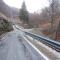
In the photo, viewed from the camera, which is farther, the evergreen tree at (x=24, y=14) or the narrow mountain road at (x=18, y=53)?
the evergreen tree at (x=24, y=14)

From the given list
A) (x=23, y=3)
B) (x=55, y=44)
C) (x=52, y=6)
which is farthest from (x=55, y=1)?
(x=23, y=3)

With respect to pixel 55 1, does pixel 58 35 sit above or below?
below

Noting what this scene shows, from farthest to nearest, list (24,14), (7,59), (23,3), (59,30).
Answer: (23,3)
(24,14)
(59,30)
(7,59)

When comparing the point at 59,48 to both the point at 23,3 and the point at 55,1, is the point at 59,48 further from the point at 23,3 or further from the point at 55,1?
the point at 23,3

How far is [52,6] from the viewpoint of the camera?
5572cm

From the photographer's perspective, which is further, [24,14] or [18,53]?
[24,14]

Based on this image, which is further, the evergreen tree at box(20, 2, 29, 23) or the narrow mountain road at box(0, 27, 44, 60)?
the evergreen tree at box(20, 2, 29, 23)

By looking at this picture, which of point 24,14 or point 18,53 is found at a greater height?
point 18,53

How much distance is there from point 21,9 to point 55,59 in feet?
415

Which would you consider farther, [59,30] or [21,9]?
[21,9]

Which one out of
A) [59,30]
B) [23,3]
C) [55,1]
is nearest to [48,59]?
[59,30]

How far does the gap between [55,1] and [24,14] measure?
79.2 meters

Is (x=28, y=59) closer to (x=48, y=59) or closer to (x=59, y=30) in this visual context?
(x=48, y=59)

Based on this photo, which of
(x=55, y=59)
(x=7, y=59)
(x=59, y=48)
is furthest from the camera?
(x=59, y=48)
